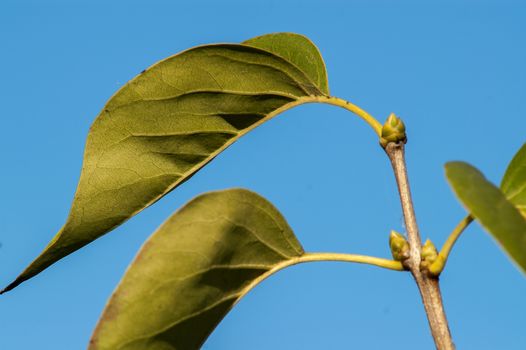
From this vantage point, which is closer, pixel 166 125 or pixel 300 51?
pixel 166 125

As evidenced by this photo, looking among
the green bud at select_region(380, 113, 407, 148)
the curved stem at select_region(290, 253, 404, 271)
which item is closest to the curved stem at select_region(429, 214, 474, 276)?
the curved stem at select_region(290, 253, 404, 271)

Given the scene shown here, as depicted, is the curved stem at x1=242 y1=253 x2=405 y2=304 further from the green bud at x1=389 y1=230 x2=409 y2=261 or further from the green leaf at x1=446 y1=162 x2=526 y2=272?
the green leaf at x1=446 y1=162 x2=526 y2=272

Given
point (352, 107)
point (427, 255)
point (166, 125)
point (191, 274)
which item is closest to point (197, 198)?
point (191, 274)

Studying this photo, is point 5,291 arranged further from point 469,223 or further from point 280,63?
point 469,223

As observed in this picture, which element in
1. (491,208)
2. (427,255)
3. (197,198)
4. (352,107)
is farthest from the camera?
(352,107)

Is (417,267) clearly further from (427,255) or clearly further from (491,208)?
(491,208)

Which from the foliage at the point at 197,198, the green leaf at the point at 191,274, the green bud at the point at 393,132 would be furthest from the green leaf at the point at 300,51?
the green leaf at the point at 191,274

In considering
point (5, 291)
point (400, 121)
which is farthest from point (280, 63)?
point (5, 291)
